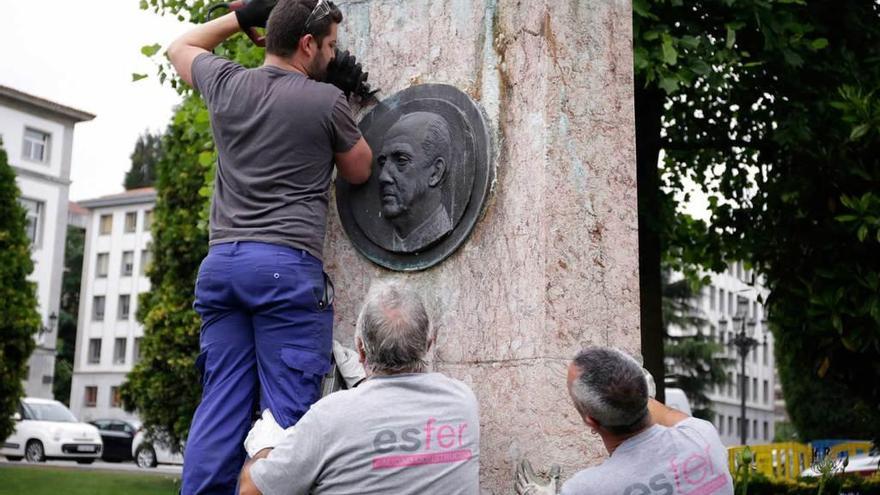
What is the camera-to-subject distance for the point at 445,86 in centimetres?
426

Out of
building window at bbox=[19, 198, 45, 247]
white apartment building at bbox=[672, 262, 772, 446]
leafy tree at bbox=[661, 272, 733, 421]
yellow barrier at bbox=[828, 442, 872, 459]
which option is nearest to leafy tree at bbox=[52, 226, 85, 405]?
building window at bbox=[19, 198, 45, 247]

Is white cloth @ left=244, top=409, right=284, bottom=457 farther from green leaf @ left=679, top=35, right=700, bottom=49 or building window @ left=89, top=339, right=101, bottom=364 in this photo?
building window @ left=89, top=339, right=101, bottom=364

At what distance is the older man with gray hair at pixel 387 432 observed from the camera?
3035mm

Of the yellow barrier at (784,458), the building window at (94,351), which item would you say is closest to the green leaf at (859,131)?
the yellow barrier at (784,458)

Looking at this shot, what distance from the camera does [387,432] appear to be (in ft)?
10.0

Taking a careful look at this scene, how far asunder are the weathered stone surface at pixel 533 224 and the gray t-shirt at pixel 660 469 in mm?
616

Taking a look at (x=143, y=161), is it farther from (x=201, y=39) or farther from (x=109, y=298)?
(x=201, y=39)

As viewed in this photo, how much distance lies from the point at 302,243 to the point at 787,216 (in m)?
7.26

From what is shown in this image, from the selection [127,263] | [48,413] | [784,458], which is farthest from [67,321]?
[784,458]

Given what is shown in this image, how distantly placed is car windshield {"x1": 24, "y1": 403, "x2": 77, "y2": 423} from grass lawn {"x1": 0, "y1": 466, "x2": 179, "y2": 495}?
26.4 feet

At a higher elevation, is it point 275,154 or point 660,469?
point 275,154

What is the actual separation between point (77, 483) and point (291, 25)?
1753 cm

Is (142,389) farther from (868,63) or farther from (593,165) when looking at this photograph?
(593,165)

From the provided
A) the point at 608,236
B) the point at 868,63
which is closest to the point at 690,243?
the point at 868,63
